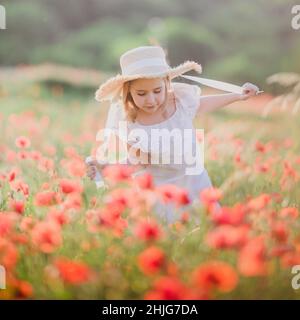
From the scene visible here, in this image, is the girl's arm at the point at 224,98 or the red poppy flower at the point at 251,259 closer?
the red poppy flower at the point at 251,259

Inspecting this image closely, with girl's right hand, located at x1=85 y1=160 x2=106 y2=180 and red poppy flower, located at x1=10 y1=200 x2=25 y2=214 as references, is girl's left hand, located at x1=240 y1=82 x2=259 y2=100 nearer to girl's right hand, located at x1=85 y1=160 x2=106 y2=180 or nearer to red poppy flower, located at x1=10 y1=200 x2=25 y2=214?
girl's right hand, located at x1=85 y1=160 x2=106 y2=180

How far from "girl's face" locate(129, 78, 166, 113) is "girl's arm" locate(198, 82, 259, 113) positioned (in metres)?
0.16

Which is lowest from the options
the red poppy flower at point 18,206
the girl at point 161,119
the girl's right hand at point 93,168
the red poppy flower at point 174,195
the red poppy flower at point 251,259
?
the red poppy flower at point 251,259

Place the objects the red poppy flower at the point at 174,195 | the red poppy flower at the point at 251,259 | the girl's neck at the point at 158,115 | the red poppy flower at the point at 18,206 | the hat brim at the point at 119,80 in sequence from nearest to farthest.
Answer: the red poppy flower at the point at 251,259 → the red poppy flower at the point at 174,195 → the red poppy flower at the point at 18,206 → the hat brim at the point at 119,80 → the girl's neck at the point at 158,115

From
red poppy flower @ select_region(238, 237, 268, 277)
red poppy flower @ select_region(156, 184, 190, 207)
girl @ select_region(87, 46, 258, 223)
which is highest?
girl @ select_region(87, 46, 258, 223)

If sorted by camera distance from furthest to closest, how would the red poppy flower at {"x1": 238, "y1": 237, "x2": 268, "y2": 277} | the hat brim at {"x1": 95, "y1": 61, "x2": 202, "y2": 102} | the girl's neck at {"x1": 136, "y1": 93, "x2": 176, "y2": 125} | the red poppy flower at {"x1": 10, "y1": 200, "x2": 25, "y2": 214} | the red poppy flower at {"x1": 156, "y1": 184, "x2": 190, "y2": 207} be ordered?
the girl's neck at {"x1": 136, "y1": 93, "x2": 176, "y2": 125}
the hat brim at {"x1": 95, "y1": 61, "x2": 202, "y2": 102}
the red poppy flower at {"x1": 10, "y1": 200, "x2": 25, "y2": 214}
the red poppy flower at {"x1": 156, "y1": 184, "x2": 190, "y2": 207}
the red poppy flower at {"x1": 238, "y1": 237, "x2": 268, "y2": 277}

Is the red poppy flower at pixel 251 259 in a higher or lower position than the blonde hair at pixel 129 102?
lower

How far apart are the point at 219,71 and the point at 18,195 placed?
86 centimetres

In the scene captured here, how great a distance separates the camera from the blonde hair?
1909 millimetres

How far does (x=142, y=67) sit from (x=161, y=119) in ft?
0.60

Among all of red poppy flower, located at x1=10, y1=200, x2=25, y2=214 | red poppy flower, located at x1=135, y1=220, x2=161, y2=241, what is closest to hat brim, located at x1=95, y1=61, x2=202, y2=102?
red poppy flower, located at x1=10, y1=200, x2=25, y2=214

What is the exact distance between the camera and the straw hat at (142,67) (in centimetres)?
185

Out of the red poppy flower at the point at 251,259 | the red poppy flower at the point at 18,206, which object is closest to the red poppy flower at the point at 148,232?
the red poppy flower at the point at 251,259

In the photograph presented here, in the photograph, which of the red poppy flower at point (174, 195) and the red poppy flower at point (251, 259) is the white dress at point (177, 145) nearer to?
the red poppy flower at point (174, 195)
